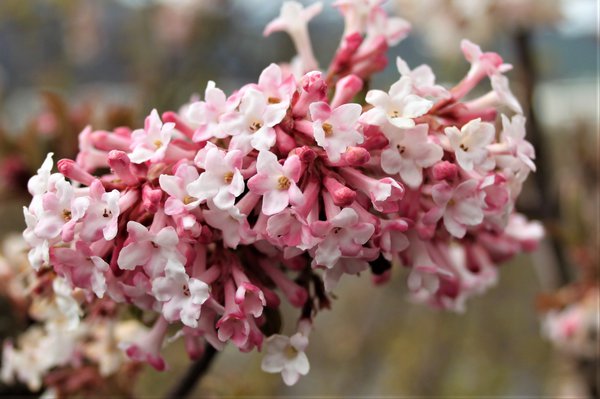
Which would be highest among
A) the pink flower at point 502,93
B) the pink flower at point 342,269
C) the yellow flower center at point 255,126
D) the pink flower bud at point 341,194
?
the yellow flower center at point 255,126

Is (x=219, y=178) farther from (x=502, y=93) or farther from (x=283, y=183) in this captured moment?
(x=502, y=93)

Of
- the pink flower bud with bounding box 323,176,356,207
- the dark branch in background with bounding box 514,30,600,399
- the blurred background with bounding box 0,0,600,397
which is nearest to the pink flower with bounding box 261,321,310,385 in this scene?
the pink flower bud with bounding box 323,176,356,207

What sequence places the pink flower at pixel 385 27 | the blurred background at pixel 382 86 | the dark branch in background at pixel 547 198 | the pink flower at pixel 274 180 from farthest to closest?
the dark branch in background at pixel 547 198 → the blurred background at pixel 382 86 → the pink flower at pixel 385 27 → the pink flower at pixel 274 180

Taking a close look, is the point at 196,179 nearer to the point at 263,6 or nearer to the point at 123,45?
the point at 263,6

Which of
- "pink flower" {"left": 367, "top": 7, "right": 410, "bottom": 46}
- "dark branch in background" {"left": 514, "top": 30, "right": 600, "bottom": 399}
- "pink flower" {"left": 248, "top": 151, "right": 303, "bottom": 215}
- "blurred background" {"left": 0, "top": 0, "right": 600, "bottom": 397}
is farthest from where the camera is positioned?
"dark branch in background" {"left": 514, "top": 30, "right": 600, "bottom": 399}

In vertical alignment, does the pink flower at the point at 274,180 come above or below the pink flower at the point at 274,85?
below

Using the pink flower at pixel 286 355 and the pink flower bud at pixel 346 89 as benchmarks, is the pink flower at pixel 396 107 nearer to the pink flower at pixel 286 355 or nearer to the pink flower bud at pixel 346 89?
the pink flower bud at pixel 346 89

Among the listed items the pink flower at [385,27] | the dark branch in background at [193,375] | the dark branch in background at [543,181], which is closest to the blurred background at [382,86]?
the dark branch in background at [543,181]

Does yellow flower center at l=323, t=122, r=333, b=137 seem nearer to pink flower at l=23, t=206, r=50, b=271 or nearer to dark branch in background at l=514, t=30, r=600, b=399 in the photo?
pink flower at l=23, t=206, r=50, b=271
